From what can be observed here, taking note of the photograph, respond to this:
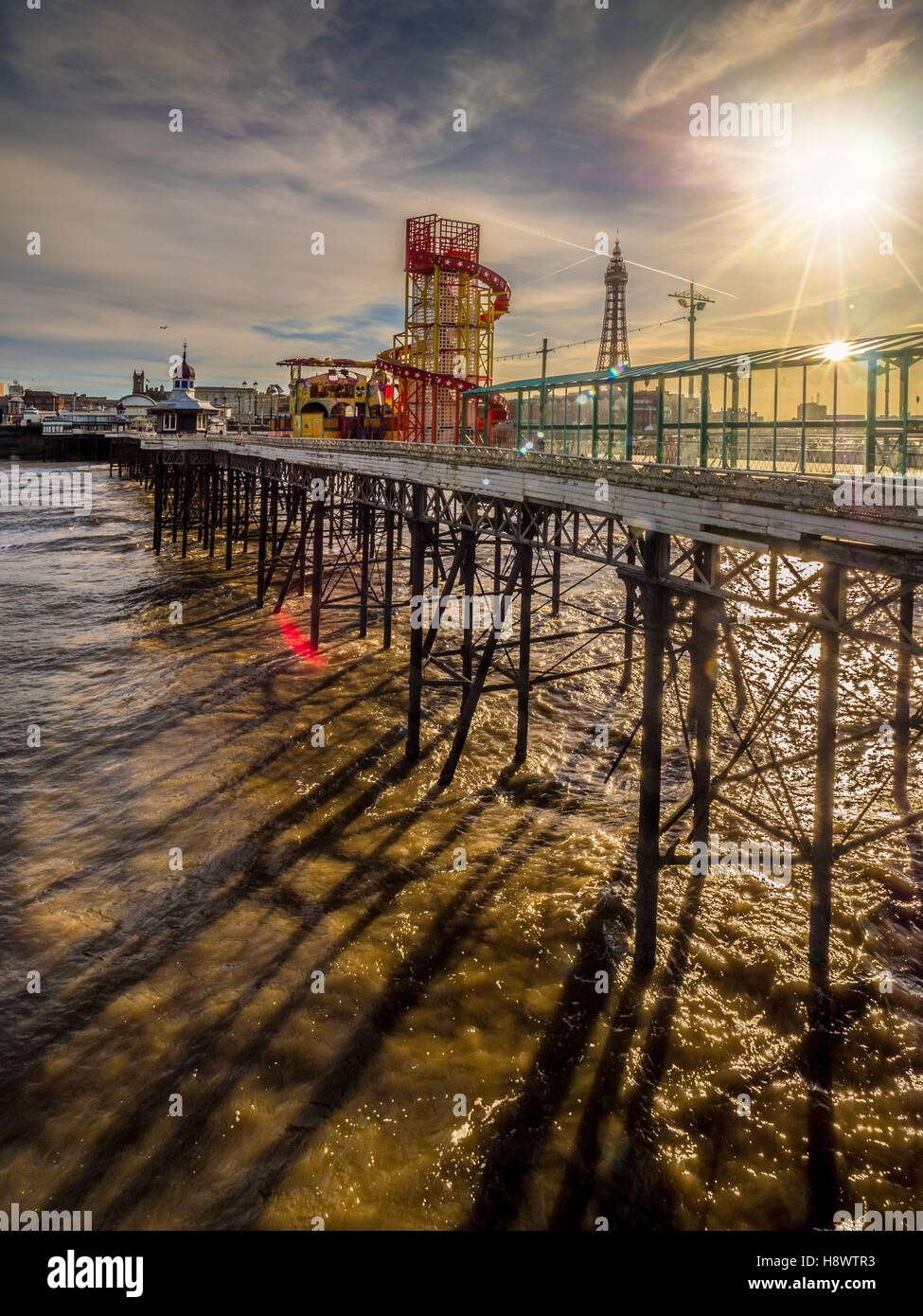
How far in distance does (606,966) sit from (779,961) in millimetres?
2218

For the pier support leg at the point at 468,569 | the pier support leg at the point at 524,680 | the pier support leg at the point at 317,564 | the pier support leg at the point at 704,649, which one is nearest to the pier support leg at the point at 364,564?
the pier support leg at the point at 317,564

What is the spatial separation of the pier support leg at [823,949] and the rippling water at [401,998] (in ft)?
0.46

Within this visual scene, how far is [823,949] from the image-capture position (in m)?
8.59

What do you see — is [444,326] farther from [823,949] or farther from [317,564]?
[823,949]

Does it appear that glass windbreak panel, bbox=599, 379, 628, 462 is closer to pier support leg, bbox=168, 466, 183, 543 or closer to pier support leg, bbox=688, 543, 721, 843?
pier support leg, bbox=688, 543, 721, 843

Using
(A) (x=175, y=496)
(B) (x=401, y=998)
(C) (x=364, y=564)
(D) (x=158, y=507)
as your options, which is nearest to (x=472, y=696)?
(B) (x=401, y=998)

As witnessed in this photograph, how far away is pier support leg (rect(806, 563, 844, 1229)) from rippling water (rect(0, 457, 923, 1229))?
0.14 m

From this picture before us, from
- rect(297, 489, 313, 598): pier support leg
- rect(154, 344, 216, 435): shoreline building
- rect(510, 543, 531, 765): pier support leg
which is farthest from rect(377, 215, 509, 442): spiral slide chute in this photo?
rect(154, 344, 216, 435): shoreline building

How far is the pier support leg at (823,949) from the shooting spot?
6.48 meters

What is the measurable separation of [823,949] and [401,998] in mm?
5108
